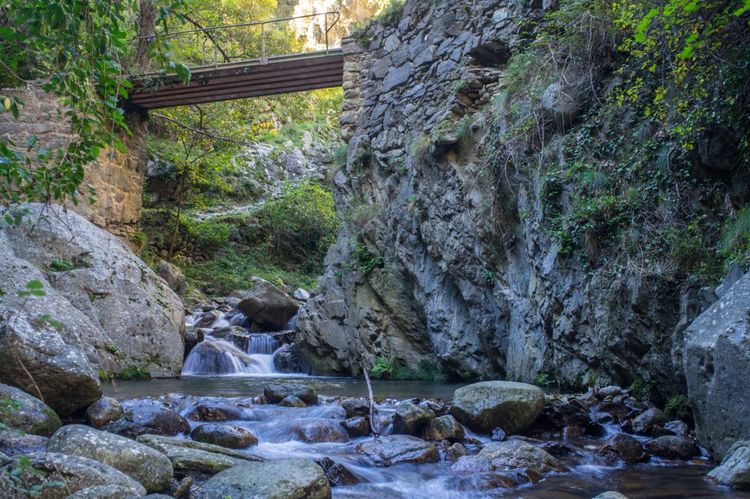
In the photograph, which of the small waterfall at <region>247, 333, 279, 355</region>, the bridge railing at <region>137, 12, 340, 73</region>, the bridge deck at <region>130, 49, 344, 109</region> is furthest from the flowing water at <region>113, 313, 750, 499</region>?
the bridge railing at <region>137, 12, 340, 73</region>

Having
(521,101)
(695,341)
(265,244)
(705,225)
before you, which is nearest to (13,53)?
(695,341)

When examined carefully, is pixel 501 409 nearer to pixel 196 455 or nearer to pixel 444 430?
pixel 444 430

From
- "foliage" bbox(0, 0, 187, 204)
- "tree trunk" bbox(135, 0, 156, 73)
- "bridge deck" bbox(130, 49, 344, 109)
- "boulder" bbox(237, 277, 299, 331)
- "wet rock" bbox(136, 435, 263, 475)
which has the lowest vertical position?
"wet rock" bbox(136, 435, 263, 475)

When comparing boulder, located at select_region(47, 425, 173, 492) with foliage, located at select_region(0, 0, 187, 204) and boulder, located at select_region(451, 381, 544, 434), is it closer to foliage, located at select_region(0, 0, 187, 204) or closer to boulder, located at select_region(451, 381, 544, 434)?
foliage, located at select_region(0, 0, 187, 204)

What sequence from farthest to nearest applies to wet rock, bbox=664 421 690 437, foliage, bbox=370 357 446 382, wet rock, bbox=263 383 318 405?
foliage, bbox=370 357 446 382 → wet rock, bbox=263 383 318 405 → wet rock, bbox=664 421 690 437

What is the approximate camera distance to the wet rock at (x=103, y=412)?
5.33 metres

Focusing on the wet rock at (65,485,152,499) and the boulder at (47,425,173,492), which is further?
the boulder at (47,425,173,492)

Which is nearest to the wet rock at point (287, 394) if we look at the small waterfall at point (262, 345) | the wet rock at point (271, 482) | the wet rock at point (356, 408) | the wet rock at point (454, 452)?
the wet rock at point (356, 408)

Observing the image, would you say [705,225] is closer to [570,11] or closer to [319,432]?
[570,11]

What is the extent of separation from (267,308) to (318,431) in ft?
26.3

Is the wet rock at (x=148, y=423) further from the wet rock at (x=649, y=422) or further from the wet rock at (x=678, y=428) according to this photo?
the wet rock at (x=678, y=428)

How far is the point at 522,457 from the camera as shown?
15.3 feet

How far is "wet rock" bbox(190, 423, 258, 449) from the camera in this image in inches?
199

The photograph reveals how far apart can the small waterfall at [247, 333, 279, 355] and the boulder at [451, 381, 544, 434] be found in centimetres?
694
